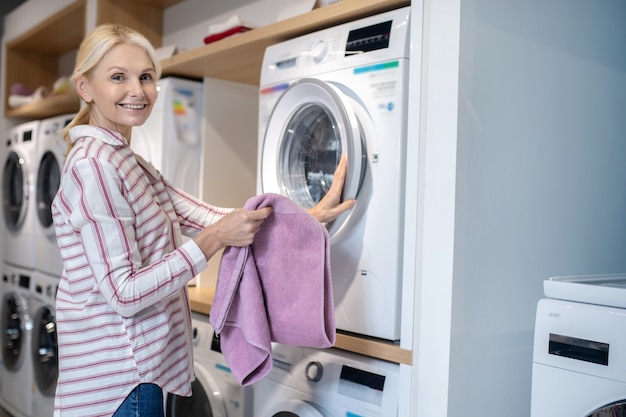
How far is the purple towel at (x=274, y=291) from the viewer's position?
1.57 meters

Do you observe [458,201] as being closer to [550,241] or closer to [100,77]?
[550,241]

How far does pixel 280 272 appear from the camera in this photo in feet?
5.28

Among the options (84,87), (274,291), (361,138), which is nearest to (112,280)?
(274,291)

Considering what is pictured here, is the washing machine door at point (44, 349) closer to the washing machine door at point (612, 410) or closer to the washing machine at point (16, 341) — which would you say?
the washing machine at point (16, 341)

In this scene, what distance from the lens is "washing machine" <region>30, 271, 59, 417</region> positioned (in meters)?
3.24

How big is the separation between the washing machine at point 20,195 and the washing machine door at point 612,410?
3087mm

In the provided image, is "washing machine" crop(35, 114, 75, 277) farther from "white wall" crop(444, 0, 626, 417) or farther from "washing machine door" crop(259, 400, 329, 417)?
"white wall" crop(444, 0, 626, 417)

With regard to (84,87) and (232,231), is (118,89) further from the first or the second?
(232,231)

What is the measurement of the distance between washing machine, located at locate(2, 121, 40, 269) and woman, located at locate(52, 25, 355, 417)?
2.19 meters

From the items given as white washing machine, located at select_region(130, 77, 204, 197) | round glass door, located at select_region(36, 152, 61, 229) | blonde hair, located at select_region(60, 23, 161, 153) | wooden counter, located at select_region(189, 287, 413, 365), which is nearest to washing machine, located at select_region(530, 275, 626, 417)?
wooden counter, located at select_region(189, 287, 413, 365)

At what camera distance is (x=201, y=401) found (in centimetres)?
228

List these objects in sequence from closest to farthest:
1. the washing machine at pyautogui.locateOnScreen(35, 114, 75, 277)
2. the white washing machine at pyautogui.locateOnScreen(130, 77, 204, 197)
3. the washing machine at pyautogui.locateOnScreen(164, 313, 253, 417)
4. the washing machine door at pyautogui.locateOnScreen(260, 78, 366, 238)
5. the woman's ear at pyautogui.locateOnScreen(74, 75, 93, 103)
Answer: the woman's ear at pyautogui.locateOnScreen(74, 75, 93, 103) → the washing machine door at pyautogui.locateOnScreen(260, 78, 366, 238) → the washing machine at pyautogui.locateOnScreen(164, 313, 253, 417) → the white washing machine at pyautogui.locateOnScreen(130, 77, 204, 197) → the washing machine at pyautogui.locateOnScreen(35, 114, 75, 277)

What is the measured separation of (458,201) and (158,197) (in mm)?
796

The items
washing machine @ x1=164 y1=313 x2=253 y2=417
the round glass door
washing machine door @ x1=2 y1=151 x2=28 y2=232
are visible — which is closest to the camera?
washing machine @ x1=164 y1=313 x2=253 y2=417
